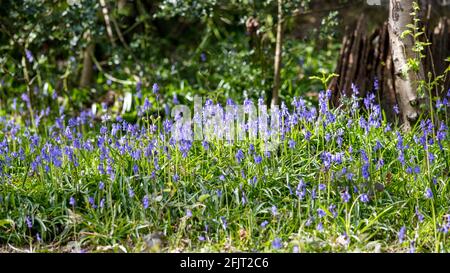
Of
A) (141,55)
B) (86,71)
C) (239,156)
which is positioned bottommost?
(239,156)

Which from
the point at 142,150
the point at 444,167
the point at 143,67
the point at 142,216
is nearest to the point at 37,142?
the point at 142,150

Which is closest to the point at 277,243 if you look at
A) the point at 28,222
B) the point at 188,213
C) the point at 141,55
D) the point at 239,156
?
the point at 188,213

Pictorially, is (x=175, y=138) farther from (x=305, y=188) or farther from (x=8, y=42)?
(x=8, y=42)

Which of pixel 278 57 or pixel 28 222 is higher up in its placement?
pixel 278 57

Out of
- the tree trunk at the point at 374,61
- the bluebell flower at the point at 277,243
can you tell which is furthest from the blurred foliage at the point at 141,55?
the bluebell flower at the point at 277,243

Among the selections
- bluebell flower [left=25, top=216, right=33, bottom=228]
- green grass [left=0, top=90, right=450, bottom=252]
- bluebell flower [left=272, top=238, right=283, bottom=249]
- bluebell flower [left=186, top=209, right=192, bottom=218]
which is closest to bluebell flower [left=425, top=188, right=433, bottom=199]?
green grass [left=0, top=90, right=450, bottom=252]

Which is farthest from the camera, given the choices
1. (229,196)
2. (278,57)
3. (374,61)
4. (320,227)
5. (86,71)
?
(86,71)

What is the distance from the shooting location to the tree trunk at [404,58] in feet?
17.5

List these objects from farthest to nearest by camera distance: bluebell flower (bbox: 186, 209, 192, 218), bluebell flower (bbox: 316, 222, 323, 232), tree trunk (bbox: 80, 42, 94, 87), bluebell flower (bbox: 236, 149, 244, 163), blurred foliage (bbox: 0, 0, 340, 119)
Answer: tree trunk (bbox: 80, 42, 94, 87)
blurred foliage (bbox: 0, 0, 340, 119)
bluebell flower (bbox: 236, 149, 244, 163)
bluebell flower (bbox: 186, 209, 192, 218)
bluebell flower (bbox: 316, 222, 323, 232)

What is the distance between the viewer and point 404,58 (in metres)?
5.45

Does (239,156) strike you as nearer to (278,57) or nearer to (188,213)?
(188,213)

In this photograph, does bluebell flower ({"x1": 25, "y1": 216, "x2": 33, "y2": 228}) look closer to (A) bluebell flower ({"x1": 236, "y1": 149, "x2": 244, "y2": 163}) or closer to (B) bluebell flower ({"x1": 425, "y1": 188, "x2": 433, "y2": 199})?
(A) bluebell flower ({"x1": 236, "y1": 149, "x2": 244, "y2": 163})

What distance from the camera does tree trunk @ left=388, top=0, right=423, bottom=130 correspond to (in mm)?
5340

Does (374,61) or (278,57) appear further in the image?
(278,57)
